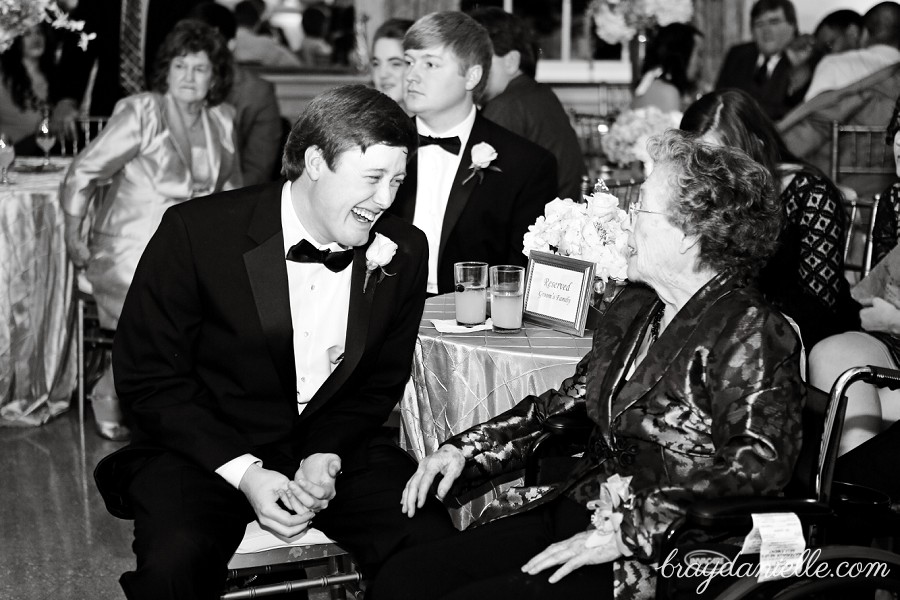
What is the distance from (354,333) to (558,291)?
1.98 feet

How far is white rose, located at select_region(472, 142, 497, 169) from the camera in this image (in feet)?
10.7

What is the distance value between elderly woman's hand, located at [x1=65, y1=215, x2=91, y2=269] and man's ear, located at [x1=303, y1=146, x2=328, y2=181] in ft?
6.98

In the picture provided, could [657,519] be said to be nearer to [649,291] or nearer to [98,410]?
[649,291]

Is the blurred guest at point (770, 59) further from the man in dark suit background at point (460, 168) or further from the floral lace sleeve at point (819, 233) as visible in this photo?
the floral lace sleeve at point (819, 233)

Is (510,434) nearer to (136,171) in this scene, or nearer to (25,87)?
(136,171)

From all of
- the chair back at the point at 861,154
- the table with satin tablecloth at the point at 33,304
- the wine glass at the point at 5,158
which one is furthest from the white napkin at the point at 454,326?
the chair back at the point at 861,154

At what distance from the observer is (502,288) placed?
8.57ft

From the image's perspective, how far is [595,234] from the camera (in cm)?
259

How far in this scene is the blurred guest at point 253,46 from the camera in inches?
329

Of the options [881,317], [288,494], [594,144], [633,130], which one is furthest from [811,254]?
[594,144]

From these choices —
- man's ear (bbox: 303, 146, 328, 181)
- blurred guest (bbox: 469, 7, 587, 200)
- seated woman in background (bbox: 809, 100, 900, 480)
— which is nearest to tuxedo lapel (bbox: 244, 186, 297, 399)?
man's ear (bbox: 303, 146, 328, 181)

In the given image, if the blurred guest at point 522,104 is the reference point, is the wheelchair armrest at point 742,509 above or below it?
below

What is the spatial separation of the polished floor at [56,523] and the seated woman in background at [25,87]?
200 centimetres

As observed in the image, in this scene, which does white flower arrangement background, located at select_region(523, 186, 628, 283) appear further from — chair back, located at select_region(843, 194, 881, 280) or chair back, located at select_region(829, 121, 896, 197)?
chair back, located at select_region(829, 121, 896, 197)
